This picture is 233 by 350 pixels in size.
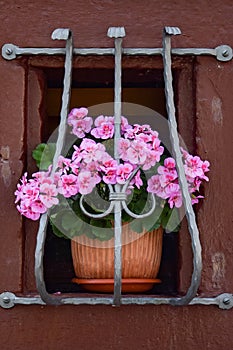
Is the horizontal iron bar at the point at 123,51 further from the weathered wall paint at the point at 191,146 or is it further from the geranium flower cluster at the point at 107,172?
the geranium flower cluster at the point at 107,172

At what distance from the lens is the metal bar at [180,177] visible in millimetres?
2139

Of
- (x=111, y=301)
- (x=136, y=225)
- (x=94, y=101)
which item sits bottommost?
(x=111, y=301)

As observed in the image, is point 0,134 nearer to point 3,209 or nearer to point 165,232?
point 3,209

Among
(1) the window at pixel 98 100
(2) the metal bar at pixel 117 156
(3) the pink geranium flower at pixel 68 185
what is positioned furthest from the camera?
(1) the window at pixel 98 100

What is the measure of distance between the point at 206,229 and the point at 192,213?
0.44ft

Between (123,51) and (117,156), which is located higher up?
(123,51)

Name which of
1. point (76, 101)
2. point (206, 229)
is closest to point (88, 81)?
point (76, 101)

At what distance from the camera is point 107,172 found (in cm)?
221

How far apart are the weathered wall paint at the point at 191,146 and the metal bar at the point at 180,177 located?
76mm

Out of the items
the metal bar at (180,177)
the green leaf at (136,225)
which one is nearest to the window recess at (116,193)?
the metal bar at (180,177)

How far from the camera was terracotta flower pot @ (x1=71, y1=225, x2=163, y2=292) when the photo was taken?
7.43ft

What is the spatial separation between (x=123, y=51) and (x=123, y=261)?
0.43 m

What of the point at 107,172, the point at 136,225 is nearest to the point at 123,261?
the point at 136,225

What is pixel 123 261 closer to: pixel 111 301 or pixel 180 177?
pixel 111 301
